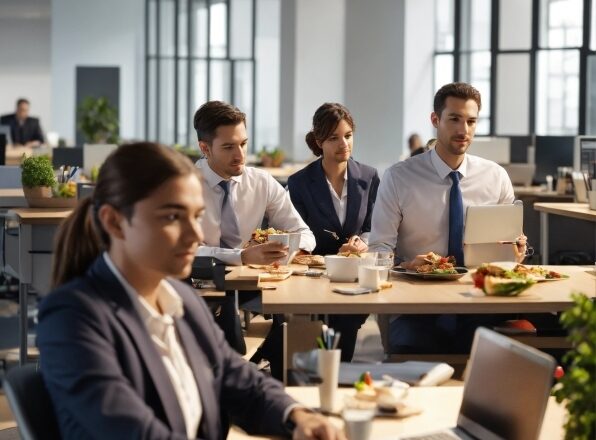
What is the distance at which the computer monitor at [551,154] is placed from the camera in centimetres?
1003

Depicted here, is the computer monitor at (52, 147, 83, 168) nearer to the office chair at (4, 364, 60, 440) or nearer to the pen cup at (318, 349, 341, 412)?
the pen cup at (318, 349, 341, 412)

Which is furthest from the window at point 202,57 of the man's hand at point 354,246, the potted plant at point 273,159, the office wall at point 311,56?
the man's hand at point 354,246

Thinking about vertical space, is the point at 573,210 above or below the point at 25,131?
below

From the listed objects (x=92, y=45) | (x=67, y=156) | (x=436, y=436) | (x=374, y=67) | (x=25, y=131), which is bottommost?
(x=436, y=436)

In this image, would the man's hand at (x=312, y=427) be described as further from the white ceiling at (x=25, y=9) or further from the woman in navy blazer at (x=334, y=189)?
the white ceiling at (x=25, y=9)

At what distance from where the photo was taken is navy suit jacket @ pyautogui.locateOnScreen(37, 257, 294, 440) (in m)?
1.74

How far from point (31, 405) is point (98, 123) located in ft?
48.2

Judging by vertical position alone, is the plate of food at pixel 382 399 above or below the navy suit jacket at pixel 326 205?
below

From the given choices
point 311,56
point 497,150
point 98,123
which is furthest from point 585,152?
point 98,123

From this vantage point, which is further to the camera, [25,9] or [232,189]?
[25,9]

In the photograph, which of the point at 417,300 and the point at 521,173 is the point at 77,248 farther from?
the point at 521,173

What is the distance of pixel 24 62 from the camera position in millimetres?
23969

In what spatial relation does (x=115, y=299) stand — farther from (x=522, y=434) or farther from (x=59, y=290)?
(x=522, y=434)

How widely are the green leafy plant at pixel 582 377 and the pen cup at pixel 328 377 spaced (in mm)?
609
